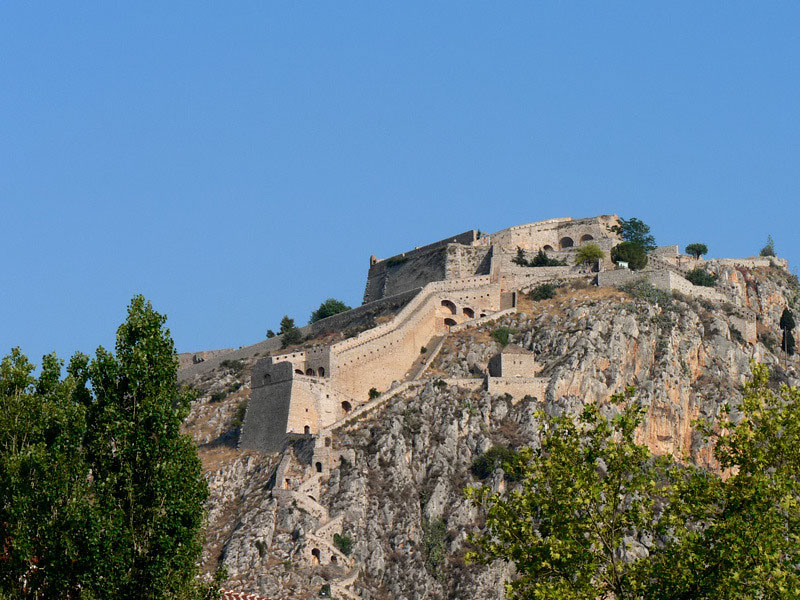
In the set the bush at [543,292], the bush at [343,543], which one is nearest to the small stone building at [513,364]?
the bush at [543,292]

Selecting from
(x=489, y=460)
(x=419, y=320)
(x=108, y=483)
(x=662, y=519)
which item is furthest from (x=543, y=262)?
(x=662, y=519)

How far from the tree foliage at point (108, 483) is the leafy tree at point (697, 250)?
85545mm

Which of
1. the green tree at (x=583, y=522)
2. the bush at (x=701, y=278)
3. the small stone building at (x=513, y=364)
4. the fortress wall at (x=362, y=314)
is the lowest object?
the green tree at (x=583, y=522)

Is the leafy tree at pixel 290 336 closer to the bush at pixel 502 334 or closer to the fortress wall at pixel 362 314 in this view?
the fortress wall at pixel 362 314

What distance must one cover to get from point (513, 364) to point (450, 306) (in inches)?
514

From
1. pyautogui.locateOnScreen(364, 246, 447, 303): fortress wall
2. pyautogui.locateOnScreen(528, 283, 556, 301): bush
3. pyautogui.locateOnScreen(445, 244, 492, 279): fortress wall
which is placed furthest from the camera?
pyautogui.locateOnScreen(364, 246, 447, 303): fortress wall

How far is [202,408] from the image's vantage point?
99.7 m

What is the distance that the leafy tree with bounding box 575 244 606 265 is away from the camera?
112312 mm

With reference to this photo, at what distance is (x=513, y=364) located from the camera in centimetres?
9262

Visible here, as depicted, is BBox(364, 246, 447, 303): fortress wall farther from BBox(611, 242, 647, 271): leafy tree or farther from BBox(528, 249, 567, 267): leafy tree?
BBox(611, 242, 647, 271): leafy tree

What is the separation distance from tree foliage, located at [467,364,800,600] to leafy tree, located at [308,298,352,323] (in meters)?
81.0

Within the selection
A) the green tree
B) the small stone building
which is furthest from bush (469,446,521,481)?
the green tree

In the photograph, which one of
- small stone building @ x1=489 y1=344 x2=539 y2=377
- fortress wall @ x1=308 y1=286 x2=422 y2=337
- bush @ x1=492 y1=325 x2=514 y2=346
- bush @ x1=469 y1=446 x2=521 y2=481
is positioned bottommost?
bush @ x1=469 y1=446 x2=521 y2=481

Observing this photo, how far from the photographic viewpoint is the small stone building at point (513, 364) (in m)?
92.4
